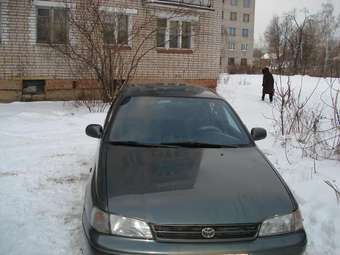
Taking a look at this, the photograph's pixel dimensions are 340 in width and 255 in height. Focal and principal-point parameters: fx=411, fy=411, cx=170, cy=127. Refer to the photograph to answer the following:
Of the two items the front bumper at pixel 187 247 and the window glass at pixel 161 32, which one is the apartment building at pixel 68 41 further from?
the front bumper at pixel 187 247

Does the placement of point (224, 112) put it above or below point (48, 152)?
above

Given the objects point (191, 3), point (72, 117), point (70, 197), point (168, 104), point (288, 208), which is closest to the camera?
point (288, 208)

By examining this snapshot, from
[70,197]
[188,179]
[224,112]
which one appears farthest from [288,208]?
[70,197]

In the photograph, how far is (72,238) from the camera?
377cm

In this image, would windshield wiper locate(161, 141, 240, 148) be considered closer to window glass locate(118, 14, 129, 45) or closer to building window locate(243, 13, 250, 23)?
window glass locate(118, 14, 129, 45)

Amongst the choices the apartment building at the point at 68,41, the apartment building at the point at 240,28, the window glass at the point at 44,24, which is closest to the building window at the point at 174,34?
the apartment building at the point at 68,41

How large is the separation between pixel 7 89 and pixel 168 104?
1014 cm

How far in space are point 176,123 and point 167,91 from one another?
0.69 meters

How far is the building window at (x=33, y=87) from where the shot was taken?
44.2ft

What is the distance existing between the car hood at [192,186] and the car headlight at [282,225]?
1.8 inches

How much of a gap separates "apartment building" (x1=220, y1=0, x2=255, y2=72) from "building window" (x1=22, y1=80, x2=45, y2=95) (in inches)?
2706

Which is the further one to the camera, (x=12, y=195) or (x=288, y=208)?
(x=12, y=195)

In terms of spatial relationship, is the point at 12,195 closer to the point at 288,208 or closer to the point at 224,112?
the point at 224,112

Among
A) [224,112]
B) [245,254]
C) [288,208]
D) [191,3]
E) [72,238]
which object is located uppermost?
[191,3]
